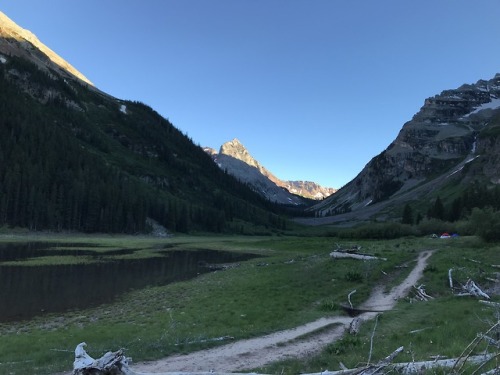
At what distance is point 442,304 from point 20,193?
13668cm

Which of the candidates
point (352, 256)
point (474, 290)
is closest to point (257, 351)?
point (474, 290)

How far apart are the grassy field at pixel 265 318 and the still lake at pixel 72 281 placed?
2.83 metres

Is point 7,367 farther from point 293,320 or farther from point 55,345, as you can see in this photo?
point 293,320

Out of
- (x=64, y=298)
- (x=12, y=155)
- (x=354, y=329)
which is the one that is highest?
(x=12, y=155)

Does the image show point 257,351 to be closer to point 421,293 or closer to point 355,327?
point 355,327

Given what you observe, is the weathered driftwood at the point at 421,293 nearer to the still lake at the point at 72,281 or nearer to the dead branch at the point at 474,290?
the dead branch at the point at 474,290

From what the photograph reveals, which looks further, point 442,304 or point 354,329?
point 442,304

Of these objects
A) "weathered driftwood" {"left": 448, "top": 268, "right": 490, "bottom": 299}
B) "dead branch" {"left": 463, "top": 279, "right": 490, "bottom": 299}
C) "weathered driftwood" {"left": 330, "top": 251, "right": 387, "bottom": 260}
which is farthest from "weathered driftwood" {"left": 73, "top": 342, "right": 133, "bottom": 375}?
"weathered driftwood" {"left": 330, "top": 251, "right": 387, "bottom": 260}

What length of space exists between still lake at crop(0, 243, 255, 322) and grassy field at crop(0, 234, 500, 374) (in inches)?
112

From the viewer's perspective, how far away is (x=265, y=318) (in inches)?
1112

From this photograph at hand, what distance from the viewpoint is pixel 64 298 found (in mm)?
37562

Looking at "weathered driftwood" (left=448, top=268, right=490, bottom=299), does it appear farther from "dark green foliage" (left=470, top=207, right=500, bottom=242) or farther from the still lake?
the still lake

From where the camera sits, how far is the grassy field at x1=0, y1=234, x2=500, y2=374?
1769cm

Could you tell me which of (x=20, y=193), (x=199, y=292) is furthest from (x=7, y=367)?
(x=20, y=193)
